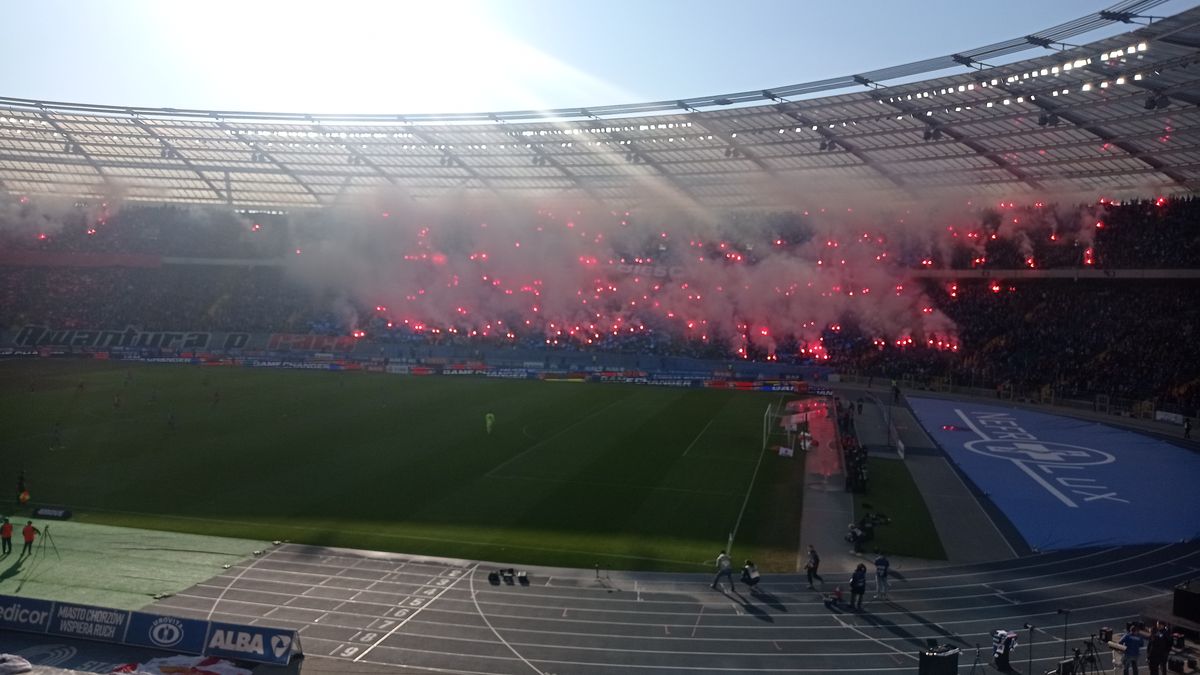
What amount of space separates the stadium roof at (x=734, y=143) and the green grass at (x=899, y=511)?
18385 millimetres

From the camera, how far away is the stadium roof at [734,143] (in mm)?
38062

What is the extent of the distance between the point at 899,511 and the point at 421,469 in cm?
1461

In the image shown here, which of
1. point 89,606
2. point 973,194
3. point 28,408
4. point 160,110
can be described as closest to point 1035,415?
point 973,194

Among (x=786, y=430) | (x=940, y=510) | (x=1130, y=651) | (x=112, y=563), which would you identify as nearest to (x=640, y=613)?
(x=1130, y=651)

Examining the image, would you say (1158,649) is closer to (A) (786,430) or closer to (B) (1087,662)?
(B) (1087,662)

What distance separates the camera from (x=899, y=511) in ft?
81.5

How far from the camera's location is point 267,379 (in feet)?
168

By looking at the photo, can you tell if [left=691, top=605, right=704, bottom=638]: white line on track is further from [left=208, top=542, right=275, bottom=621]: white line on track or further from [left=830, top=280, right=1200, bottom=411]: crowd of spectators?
[left=830, top=280, right=1200, bottom=411]: crowd of spectators

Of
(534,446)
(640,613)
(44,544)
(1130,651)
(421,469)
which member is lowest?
(44,544)

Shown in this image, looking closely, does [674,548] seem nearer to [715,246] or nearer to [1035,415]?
[1035,415]

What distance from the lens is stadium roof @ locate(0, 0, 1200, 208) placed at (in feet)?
125

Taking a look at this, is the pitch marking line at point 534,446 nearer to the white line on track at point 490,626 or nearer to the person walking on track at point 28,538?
the white line on track at point 490,626

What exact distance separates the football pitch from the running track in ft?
5.21

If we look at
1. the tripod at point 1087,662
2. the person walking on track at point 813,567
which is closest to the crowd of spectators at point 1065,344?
the person walking on track at point 813,567
